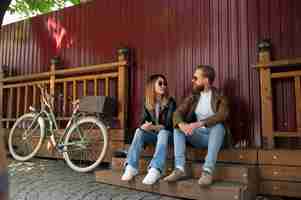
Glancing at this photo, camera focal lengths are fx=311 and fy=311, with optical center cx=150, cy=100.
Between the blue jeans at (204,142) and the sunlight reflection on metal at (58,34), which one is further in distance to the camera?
the sunlight reflection on metal at (58,34)

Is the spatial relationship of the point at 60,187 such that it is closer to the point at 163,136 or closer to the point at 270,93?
the point at 163,136

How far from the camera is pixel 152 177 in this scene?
2.94 m

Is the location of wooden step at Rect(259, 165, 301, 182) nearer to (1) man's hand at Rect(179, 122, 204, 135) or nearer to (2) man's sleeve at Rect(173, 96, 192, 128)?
(1) man's hand at Rect(179, 122, 204, 135)

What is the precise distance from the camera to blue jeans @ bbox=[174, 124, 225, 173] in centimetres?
279

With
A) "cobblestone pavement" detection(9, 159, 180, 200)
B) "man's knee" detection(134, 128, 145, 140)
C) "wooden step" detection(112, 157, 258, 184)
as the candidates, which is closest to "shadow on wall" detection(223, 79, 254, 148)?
"wooden step" detection(112, 157, 258, 184)

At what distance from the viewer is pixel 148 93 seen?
141 inches

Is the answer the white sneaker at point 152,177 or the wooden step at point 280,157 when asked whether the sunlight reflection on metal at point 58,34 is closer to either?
the white sneaker at point 152,177

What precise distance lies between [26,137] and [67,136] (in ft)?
3.55

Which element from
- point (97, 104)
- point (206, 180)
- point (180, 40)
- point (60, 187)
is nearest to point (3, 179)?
point (206, 180)

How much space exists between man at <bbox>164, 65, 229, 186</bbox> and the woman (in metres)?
0.13

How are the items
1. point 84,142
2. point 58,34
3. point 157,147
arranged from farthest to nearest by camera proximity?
1. point 58,34
2. point 84,142
3. point 157,147

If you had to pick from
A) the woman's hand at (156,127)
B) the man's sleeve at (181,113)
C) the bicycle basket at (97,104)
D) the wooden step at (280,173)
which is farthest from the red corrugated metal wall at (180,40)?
the woman's hand at (156,127)

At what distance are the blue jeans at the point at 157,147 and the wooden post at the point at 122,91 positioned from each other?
0.99m

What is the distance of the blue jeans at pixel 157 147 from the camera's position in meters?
2.99
